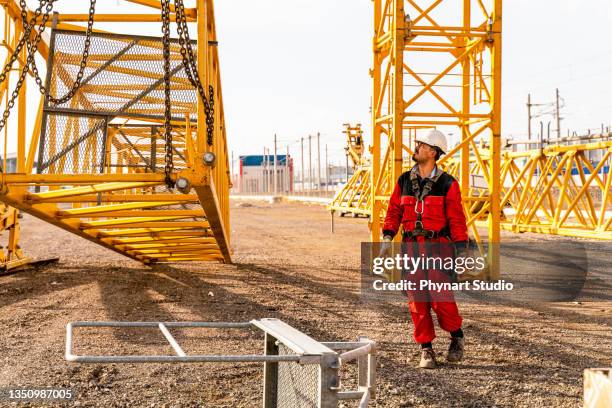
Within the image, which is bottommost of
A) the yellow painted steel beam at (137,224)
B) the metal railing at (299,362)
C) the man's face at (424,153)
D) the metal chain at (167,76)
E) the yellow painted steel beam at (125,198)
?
the metal railing at (299,362)

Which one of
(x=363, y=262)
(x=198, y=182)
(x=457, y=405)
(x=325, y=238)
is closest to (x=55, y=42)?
(x=198, y=182)

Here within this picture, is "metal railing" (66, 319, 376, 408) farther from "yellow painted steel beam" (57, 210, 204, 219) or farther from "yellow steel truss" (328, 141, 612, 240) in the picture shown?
"yellow steel truss" (328, 141, 612, 240)

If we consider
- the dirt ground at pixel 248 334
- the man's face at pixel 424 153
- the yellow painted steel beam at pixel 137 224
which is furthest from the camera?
the yellow painted steel beam at pixel 137 224

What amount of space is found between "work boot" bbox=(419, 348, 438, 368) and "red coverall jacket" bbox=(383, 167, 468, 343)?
83 mm

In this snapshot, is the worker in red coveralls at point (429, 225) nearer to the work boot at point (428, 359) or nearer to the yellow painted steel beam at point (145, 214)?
the work boot at point (428, 359)

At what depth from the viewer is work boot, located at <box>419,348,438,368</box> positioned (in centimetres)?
595

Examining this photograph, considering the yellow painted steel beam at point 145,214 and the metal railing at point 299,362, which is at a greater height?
the yellow painted steel beam at point 145,214

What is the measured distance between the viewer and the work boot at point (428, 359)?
234 inches

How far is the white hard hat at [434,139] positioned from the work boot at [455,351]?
1.73 metres

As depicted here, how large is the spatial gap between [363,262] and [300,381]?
10624 mm

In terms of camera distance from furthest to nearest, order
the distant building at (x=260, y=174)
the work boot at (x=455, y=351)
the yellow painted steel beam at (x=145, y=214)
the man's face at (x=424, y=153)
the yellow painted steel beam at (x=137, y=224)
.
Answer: the distant building at (x=260, y=174), the yellow painted steel beam at (x=137, y=224), the yellow painted steel beam at (x=145, y=214), the man's face at (x=424, y=153), the work boot at (x=455, y=351)

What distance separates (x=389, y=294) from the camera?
1000 cm

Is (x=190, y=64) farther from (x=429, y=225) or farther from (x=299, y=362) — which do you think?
(x=299, y=362)

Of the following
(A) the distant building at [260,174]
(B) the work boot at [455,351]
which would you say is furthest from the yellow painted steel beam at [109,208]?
(A) the distant building at [260,174]
